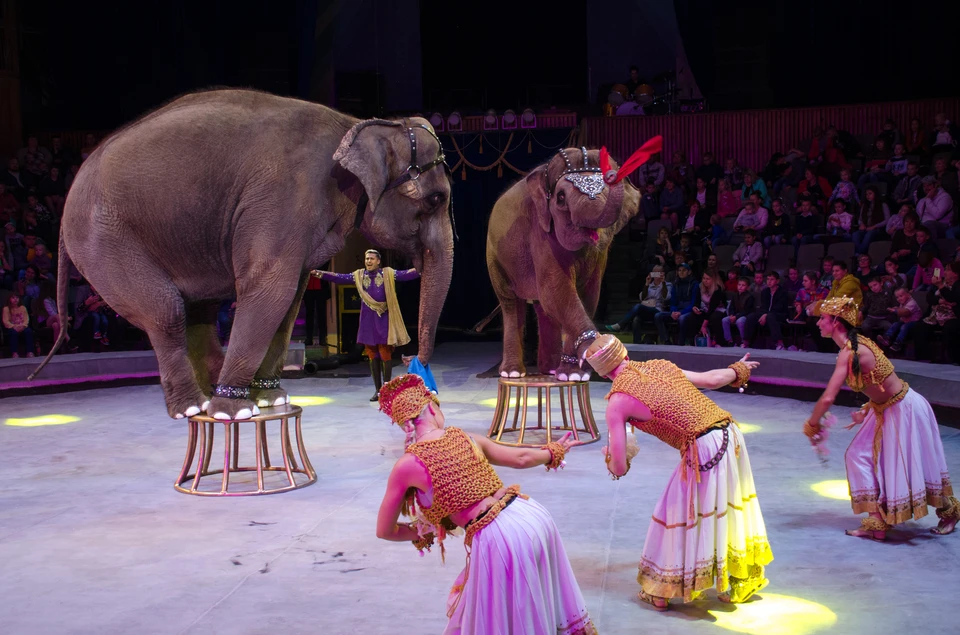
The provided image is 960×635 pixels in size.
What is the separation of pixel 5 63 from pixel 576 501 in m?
12.4

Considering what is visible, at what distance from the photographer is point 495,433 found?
6902 mm

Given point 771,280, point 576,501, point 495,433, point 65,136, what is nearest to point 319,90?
point 65,136

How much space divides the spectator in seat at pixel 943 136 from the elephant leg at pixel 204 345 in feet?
31.0

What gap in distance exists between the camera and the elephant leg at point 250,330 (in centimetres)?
524

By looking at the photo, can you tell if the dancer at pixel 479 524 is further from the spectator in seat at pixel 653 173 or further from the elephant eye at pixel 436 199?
the spectator in seat at pixel 653 173

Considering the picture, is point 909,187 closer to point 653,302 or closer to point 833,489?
point 653,302

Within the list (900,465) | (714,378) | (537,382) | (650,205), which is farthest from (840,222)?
(714,378)

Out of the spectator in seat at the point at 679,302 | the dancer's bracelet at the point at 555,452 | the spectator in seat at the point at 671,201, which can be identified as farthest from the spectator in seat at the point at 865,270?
the dancer's bracelet at the point at 555,452

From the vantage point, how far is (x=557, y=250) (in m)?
6.74

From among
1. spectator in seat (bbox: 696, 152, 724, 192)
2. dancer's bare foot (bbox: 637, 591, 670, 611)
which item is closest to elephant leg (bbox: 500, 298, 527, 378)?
dancer's bare foot (bbox: 637, 591, 670, 611)

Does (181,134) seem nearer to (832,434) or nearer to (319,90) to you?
(832,434)

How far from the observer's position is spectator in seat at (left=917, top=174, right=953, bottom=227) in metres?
10.7

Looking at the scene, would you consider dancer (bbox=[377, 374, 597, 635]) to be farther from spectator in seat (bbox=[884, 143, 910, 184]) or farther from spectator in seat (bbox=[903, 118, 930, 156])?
spectator in seat (bbox=[903, 118, 930, 156])

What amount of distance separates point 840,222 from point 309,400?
649cm
